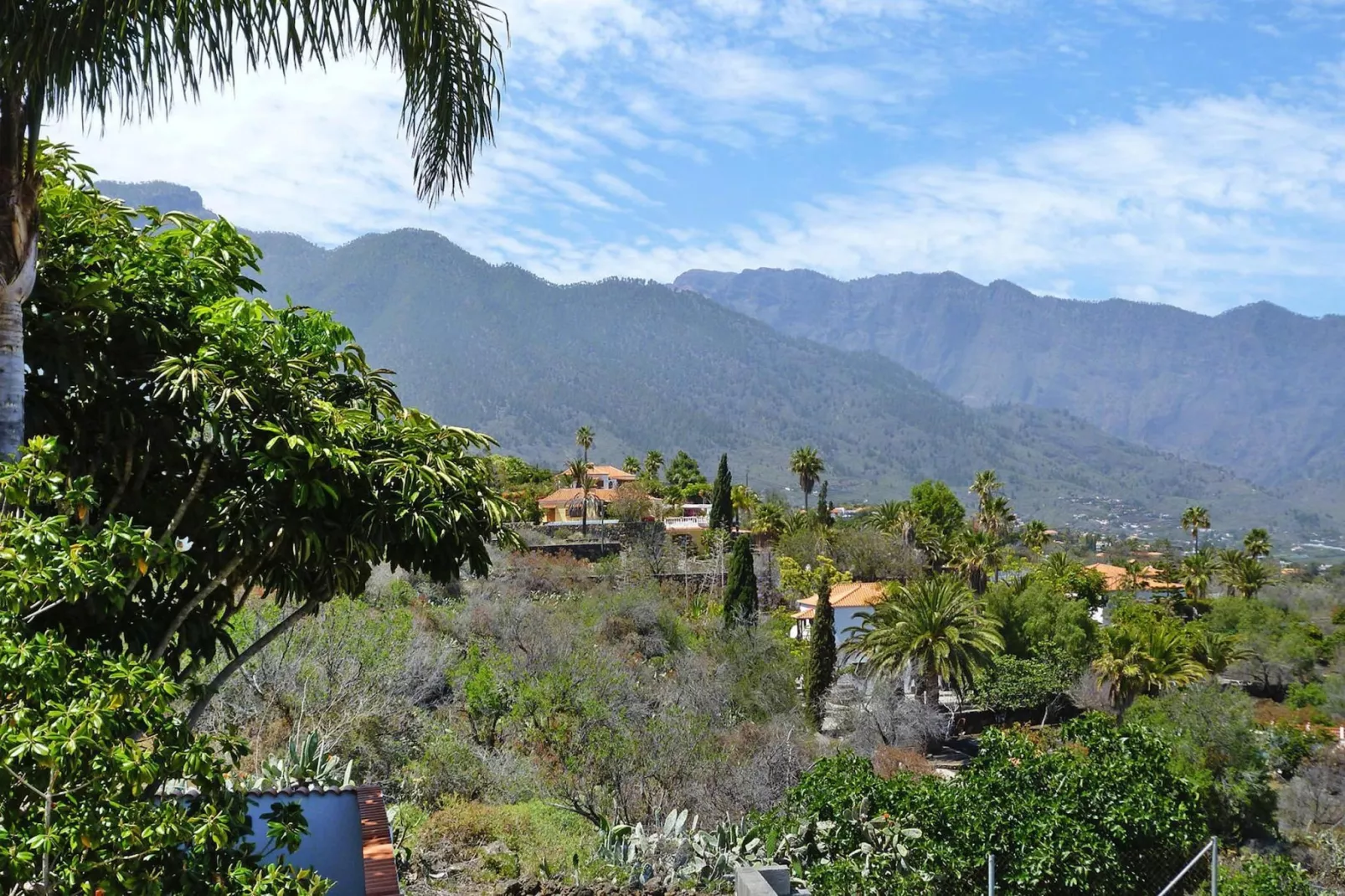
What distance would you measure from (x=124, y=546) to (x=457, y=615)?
23.2 metres

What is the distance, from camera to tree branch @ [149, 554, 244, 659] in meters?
4.87

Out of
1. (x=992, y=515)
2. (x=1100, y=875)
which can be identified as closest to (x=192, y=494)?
(x=1100, y=875)

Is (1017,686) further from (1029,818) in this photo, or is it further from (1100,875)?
(1029,818)

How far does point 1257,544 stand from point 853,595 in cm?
2958

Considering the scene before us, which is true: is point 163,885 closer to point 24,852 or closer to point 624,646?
point 24,852

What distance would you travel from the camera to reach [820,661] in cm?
3162

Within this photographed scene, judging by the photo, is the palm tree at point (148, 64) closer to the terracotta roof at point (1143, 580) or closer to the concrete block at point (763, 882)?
the concrete block at point (763, 882)

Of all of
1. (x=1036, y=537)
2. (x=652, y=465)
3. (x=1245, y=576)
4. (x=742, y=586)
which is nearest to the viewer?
(x=742, y=586)

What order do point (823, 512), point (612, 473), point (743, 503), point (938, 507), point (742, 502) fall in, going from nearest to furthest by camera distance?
point (823, 512), point (742, 502), point (743, 503), point (938, 507), point (612, 473)

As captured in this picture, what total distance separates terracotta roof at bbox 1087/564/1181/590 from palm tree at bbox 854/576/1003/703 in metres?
32.4

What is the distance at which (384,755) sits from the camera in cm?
1518

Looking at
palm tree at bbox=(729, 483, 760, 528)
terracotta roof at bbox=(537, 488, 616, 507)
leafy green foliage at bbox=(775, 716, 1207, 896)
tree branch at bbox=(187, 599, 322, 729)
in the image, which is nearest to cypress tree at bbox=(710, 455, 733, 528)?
palm tree at bbox=(729, 483, 760, 528)

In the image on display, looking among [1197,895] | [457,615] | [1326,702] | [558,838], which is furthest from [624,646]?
[1326,702]

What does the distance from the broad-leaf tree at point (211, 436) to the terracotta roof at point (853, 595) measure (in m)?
43.1
